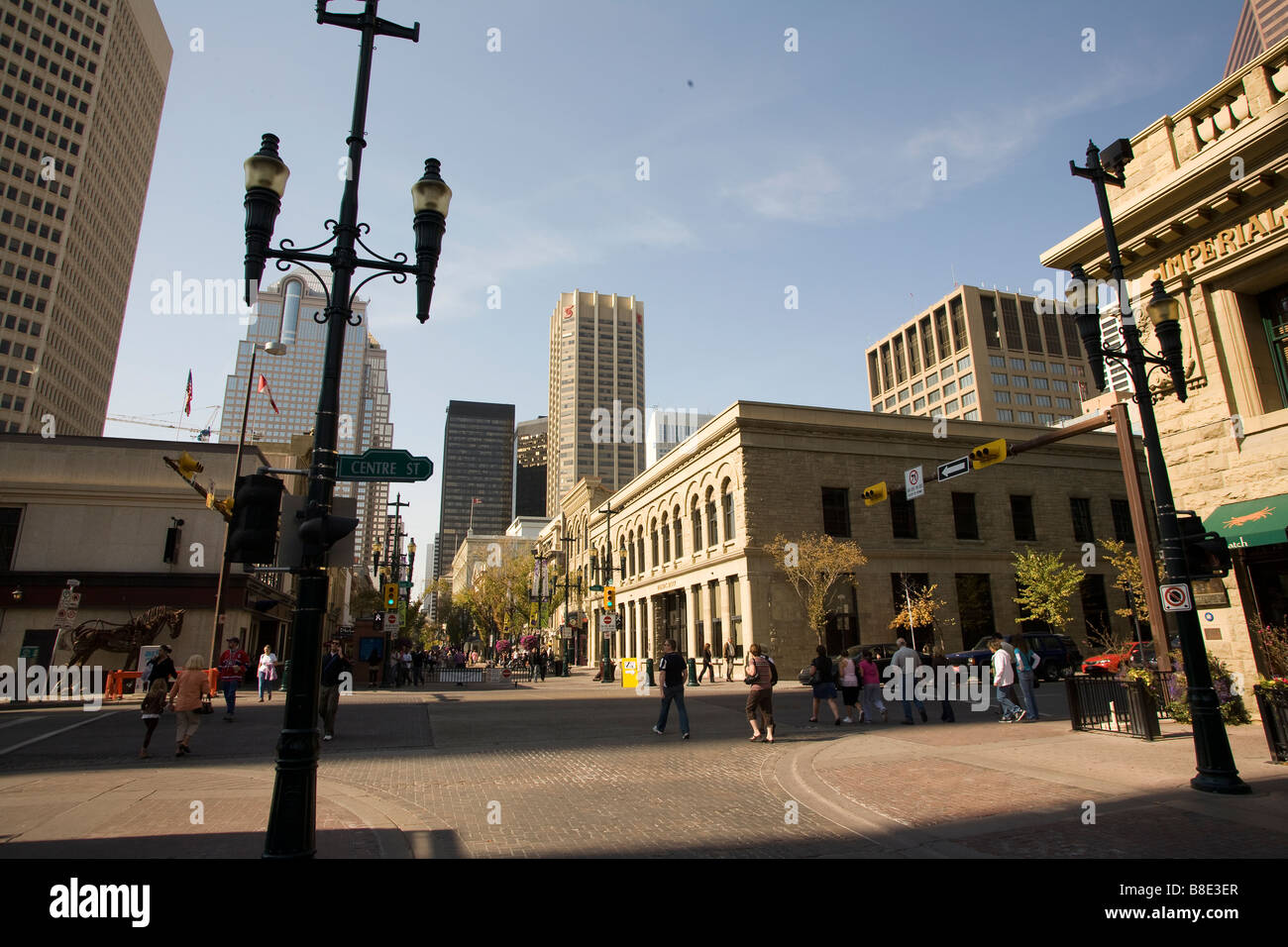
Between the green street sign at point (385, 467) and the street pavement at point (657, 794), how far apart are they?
10.9 feet

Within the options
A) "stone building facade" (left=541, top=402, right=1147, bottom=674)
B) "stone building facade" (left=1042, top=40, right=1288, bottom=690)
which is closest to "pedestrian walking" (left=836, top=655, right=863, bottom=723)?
"stone building facade" (left=1042, top=40, right=1288, bottom=690)

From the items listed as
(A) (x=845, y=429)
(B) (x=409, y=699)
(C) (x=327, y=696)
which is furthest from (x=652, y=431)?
(C) (x=327, y=696)

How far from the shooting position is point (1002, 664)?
15195 mm

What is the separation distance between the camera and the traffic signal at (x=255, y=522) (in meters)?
5.64

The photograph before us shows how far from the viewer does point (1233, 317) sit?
12.7 m

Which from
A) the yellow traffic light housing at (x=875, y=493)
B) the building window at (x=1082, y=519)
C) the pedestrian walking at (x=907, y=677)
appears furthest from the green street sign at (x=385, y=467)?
the building window at (x=1082, y=519)

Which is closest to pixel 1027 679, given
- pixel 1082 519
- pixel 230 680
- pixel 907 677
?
pixel 907 677

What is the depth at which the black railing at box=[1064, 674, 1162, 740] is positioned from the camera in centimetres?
1194

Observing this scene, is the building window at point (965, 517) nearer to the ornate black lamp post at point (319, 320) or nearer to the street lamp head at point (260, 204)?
the ornate black lamp post at point (319, 320)

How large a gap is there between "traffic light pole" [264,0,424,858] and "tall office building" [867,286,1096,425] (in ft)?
337

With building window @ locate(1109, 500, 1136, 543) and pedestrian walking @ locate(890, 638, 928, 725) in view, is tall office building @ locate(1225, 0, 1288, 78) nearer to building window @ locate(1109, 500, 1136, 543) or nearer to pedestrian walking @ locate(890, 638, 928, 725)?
building window @ locate(1109, 500, 1136, 543)

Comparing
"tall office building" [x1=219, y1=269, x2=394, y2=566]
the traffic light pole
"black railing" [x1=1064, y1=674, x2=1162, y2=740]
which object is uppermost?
"tall office building" [x1=219, y1=269, x2=394, y2=566]

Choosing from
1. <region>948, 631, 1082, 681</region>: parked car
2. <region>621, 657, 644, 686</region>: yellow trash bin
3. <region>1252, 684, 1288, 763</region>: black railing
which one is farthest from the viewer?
<region>621, 657, 644, 686</region>: yellow trash bin
